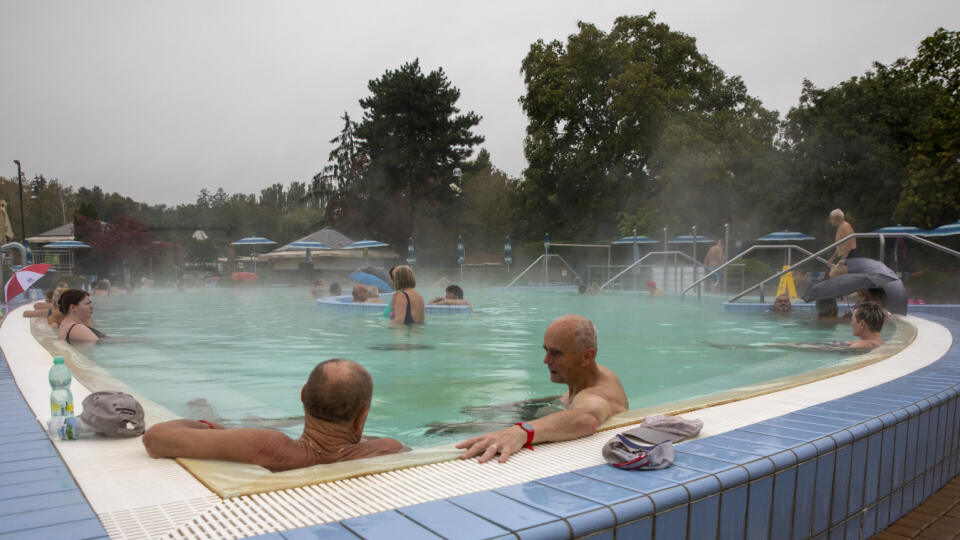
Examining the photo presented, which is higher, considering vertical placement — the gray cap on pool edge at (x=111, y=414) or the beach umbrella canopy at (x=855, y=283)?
the beach umbrella canopy at (x=855, y=283)

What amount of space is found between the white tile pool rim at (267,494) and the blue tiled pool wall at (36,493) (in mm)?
34

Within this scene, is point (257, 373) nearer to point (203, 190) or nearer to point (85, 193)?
point (85, 193)

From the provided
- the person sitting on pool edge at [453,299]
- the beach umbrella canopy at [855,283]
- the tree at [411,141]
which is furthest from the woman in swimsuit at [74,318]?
the tree at [411,141]

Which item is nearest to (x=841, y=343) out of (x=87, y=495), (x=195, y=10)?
(x=87, y=495)

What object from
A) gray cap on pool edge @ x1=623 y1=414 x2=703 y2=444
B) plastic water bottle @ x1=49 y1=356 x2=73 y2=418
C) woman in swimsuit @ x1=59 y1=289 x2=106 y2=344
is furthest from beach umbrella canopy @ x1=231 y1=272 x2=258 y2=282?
gray cap on pool edge @ x1=623 y1=414 x2=703 y2=444

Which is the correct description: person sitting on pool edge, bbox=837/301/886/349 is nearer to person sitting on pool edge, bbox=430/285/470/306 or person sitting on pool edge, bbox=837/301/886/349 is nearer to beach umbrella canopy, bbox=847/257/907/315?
beach umbrella canopy, bbox=847/257/907/315

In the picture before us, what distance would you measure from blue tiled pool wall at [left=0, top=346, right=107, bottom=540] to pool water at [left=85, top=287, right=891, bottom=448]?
1.73 m

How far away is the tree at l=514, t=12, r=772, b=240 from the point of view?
24500mm

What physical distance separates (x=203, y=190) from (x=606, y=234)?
2821 inches

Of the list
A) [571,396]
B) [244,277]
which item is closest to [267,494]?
[571,396]

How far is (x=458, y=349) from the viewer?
7320mm

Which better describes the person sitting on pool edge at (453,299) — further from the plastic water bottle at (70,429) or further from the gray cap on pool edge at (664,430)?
the gray cap on pool edge at (664,430)

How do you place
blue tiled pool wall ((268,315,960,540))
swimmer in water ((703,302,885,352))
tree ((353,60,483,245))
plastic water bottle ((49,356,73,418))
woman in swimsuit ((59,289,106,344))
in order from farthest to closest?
tree ((353,60,483,245)) < woman in swimsuit ((59,289,106,344)) < swimmer in water ((703,302,885,352)) < plastic water bottle ((49,356,73,418)) < blue tiled pool wall ((268,315,960,540))

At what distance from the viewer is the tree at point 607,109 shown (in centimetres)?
2450
